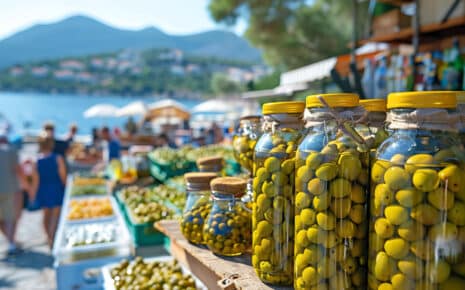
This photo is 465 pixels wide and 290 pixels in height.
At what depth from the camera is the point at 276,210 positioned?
3.79 ft

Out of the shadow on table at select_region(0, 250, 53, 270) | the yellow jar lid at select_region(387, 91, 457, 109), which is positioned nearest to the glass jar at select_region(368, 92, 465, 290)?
the yellow jar lid at select_region(387, 91, 457, 109)

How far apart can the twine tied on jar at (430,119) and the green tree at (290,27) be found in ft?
48.3

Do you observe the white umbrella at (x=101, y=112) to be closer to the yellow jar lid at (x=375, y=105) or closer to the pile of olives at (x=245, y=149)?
the pile of olives at (x=245, y=149)

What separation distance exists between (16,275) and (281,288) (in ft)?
15.3

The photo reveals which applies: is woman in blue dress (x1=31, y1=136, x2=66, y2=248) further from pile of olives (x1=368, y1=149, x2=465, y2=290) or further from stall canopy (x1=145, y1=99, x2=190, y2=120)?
stall canopy (x1=145, y1=99, x2=190, y2=120)

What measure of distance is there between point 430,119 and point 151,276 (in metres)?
2.09

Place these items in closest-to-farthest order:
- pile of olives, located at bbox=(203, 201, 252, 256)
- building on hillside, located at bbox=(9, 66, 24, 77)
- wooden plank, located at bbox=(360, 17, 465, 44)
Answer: pile of olives, located at bbox=(203, 201, 252, 256) → wooden plank, located at bbox=(360, 17, 465, 44) → building on hillside, located at bbox=(9, 66, 24, 77)

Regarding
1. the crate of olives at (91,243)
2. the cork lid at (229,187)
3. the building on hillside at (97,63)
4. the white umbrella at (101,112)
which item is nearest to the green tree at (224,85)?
the white umbrella at (101,112)

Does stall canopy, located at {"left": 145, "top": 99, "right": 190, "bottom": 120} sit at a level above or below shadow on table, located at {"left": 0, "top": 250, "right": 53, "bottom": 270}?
above

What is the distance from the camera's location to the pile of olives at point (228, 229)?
148 cm

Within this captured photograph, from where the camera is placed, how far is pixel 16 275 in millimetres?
4660

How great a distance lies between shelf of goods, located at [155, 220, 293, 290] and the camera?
48.4 inches

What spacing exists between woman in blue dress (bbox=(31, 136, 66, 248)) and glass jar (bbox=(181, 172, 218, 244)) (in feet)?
13.5

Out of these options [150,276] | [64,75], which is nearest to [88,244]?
[150,276]
